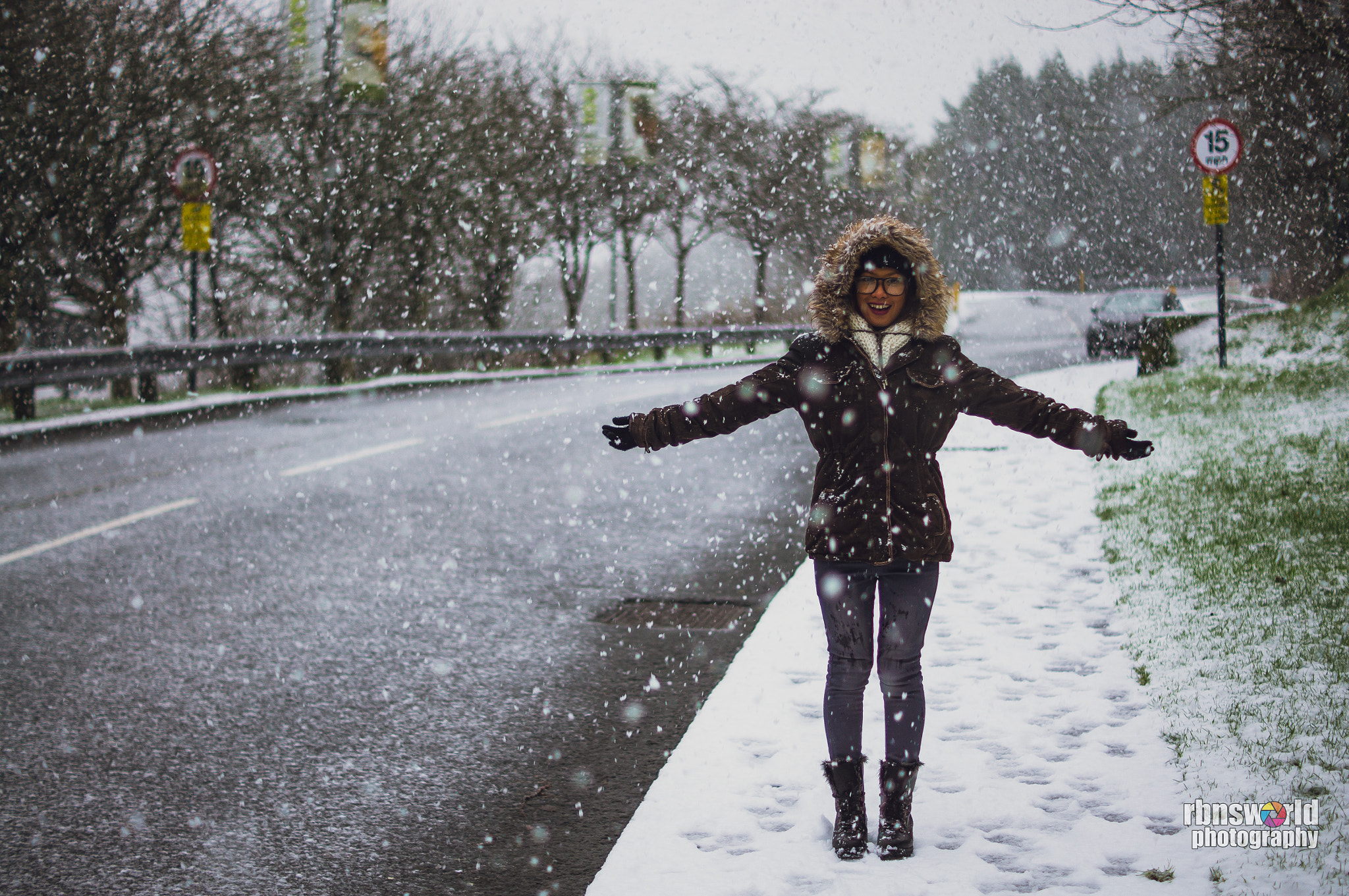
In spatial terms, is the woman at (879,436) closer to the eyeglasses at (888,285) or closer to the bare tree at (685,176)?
the eyeglasses at (888,285)

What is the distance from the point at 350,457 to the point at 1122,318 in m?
19.8

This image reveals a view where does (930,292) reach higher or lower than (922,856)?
higher

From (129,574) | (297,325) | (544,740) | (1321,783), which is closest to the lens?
(1321,783)

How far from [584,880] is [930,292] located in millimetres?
1845

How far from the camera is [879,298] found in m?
3.22

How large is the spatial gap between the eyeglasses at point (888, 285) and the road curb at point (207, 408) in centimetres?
1151

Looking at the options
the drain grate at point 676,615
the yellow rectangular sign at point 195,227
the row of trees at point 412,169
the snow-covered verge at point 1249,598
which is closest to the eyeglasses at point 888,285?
the snow-covered verge at point 1249,598

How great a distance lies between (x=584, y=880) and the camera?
3.20 meters

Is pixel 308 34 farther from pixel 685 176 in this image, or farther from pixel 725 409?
pixel 685 176

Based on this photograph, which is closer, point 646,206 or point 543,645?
point 543,645

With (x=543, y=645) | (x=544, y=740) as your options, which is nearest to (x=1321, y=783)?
(x=544, y=740)

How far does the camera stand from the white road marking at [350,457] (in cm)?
1047

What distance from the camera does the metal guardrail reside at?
14281 mm

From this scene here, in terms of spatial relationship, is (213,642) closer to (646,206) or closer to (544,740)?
(544,740)
